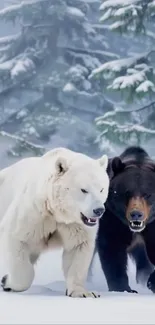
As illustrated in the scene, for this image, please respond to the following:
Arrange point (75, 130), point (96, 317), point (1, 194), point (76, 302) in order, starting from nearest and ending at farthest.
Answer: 1. point (96, 317)
2. point (76, 302)
3. point (1, 194)
4. point (75, 130)

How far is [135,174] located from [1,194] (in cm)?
77

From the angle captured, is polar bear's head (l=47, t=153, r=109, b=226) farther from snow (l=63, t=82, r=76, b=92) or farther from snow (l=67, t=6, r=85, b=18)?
snow (l=67, t=6, r=85, b=18)

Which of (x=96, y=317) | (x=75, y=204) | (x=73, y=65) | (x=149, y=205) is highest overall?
(x=73, y=65)

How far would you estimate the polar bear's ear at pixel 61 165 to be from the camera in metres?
3.53

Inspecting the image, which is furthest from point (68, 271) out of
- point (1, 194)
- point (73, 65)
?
point (73, 65)

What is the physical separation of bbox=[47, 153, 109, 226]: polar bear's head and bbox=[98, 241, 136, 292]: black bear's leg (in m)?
1.03

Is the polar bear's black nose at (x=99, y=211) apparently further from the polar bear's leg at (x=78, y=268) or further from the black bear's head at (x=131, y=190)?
the black bear's head at (x=131, y=190)

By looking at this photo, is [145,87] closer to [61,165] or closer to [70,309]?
[61,165]

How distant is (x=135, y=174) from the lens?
4.43m

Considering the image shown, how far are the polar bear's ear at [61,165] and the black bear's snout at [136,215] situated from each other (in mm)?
693

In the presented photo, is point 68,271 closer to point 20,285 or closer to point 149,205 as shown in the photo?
point 20,285

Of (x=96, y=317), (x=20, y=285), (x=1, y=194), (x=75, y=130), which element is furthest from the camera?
(x=75, y=130)

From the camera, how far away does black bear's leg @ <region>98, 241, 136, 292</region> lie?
15.0 feet

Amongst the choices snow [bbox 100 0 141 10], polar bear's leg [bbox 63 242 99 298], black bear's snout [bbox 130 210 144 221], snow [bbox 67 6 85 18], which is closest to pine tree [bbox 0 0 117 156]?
snow [bbox 67 6 85 18]
